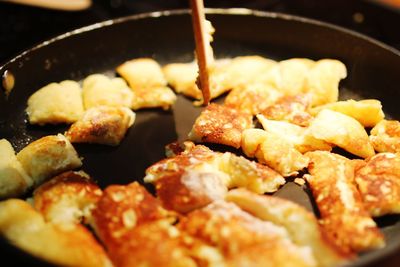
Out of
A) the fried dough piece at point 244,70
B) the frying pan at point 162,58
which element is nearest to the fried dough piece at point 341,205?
the frying pan at point 162,58

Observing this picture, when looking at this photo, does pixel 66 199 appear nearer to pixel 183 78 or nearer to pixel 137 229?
pixel 137 229

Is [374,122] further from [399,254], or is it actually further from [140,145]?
[140,145]

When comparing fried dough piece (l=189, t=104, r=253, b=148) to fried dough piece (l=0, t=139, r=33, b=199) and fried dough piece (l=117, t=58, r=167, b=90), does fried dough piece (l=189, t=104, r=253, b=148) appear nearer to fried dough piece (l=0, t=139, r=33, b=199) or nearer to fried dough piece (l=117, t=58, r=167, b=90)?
fried dough piece (l=117, t=58, r=167, b=90)

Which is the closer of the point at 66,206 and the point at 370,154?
the point at 66,206

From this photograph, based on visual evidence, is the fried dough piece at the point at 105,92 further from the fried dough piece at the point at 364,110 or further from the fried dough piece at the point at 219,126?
the fried dough piece at the point at 364,110

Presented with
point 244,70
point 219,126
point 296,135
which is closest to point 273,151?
point 296,135

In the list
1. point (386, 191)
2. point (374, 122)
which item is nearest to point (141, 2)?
point (374, 122)
